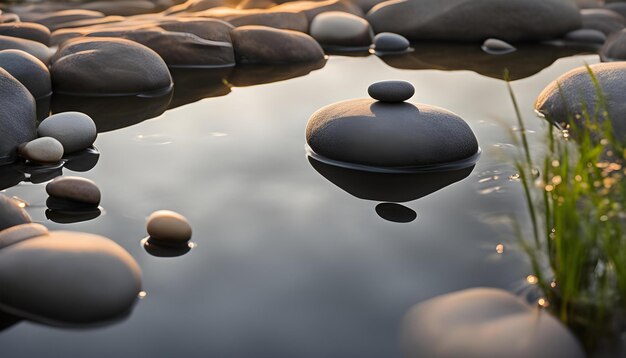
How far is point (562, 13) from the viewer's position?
19.2 ft

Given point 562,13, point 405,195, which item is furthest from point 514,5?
point 405,195

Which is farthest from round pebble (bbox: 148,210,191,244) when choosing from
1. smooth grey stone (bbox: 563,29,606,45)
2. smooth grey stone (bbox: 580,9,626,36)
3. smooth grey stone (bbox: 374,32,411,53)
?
smooth grey stone (bbox: 580,9,626,36)

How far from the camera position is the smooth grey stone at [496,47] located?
5449 millimetres

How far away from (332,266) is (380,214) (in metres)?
0.42

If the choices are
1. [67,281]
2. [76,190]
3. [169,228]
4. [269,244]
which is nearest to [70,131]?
[76,190]

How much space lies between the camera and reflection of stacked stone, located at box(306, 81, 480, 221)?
2824mm

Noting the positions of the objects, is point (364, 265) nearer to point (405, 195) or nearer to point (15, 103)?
point (405, 195)

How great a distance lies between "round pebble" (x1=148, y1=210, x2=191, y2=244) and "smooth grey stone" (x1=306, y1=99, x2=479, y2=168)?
92 cm

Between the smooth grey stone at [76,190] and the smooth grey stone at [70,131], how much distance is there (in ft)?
1.85

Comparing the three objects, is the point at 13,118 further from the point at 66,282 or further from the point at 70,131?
the point at 66,282

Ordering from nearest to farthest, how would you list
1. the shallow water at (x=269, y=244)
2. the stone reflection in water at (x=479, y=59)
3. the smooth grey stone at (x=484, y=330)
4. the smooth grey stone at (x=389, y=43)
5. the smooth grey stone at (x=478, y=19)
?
the smooth grey stone at (x=484, y=330), the shallow water at (x=269, y=244), the stone reflection in water at (x=479, y=59), the smooth grey stone at (x=389, y=43), the smooth grey stone at (x=478, y=19)

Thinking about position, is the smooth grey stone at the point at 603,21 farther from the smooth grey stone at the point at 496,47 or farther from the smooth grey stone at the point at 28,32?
the smooth grey stone at the point at 28,32

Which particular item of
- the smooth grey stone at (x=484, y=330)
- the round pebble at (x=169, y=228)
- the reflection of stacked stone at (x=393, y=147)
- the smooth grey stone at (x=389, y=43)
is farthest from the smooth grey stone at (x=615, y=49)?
the round pebble at (x=169, y=228)

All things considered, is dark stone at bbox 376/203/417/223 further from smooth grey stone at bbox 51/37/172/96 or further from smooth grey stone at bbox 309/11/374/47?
smooth grey stone at bbox 309/11/374/47
